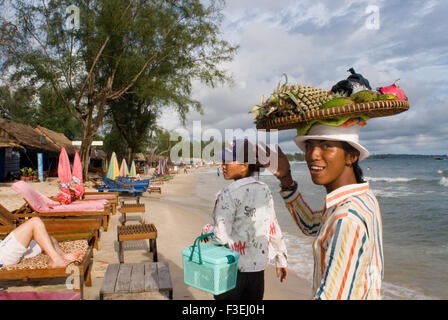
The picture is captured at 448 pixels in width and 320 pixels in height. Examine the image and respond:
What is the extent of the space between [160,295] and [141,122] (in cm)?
2620

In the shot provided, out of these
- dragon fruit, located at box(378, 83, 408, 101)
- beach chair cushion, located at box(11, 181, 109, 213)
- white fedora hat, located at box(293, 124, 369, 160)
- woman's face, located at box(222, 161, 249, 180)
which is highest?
dragon fruit, located at box(378, 83, 408, 101)

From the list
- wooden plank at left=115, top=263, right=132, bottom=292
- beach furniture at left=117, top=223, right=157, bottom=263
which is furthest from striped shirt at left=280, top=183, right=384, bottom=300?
beach furniture at left=117, top=223, right=157, bottom=263

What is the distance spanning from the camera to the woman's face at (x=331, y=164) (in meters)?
1.46

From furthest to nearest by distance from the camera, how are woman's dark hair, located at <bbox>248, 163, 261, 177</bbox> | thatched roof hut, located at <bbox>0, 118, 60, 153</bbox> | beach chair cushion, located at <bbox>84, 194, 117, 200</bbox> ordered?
thatched roof hut, located at <bbox>0, 118, 60, 153</bbox>, beach chair cushion, located at <bbox>84, 194, 117, 200</bbox>, woman's dark hair, located at <bbox>248, 163, 261, 177</bbox>

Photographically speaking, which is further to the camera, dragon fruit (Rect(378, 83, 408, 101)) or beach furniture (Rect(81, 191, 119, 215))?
beach furniture (Rect(81, 191, 119, 215))

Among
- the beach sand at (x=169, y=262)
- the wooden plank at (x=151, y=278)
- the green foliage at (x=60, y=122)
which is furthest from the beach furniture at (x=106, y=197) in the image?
the green foliage at (x=60, y=122)

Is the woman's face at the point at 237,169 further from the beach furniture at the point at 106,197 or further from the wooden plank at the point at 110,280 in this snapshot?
the beach furniture at the point at 106,197

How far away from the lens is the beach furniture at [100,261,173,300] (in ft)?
12.2

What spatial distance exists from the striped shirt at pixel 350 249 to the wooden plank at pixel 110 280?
304 centimetres

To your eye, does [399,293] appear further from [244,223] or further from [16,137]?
[16,137]

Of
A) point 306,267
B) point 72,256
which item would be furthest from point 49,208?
point 306,267

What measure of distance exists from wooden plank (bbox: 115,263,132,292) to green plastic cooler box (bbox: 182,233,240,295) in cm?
193

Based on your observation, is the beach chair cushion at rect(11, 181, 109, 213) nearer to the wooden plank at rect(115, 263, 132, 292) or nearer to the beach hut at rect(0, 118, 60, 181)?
the wooden plank at rect(115, 263, 132, 292)

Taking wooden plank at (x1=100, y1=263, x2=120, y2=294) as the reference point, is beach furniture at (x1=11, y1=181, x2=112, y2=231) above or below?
above
